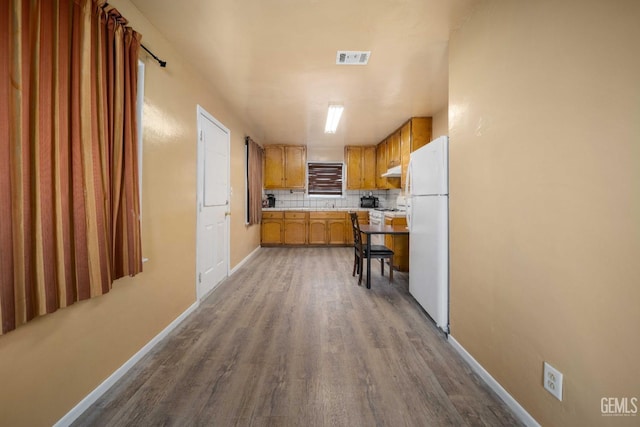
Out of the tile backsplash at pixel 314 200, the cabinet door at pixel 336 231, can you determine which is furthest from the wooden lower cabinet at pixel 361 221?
the tile backsplash at pixel 314 200

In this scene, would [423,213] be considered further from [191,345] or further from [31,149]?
[31,149]

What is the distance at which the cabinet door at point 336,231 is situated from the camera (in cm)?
Answer: 641

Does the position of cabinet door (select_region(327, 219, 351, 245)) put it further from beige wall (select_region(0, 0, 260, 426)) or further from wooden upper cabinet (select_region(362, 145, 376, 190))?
beige wall (select_region(0, 0, 260, 426))

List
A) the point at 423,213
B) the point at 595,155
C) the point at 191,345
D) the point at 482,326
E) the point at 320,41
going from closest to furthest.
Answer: the point at 595,155 → the point at 482,326 → the point at 191,345 → the point at 320,41 → the point at 423,213

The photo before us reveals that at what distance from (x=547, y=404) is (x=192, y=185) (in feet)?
9.84

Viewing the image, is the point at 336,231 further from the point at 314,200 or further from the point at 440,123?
the point at 440,123

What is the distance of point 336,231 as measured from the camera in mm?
6422

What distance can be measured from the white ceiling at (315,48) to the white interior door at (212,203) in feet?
1.85

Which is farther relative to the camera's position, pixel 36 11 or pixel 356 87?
pixel 356 87

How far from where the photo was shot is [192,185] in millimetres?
2734

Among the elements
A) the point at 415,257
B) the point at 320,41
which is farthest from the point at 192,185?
the point at 415,257

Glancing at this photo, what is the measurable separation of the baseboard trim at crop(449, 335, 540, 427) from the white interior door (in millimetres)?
2507

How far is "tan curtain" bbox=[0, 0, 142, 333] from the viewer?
41.4 inches

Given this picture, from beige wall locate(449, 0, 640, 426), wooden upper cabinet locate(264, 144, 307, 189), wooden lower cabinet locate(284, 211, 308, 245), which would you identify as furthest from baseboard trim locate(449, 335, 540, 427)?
wooden upper cabinet locate(264, 144, 307, 189)
